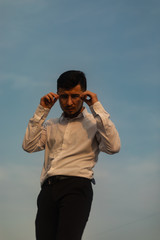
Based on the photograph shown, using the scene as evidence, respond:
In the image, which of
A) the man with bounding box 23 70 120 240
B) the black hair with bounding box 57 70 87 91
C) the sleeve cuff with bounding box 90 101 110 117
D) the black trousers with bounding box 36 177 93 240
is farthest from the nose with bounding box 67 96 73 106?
the black trousers with bounding box 36 177 93 240

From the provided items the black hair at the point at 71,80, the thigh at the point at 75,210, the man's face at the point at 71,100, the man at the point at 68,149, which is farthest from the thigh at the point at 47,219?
the black hair at the point at 71,80

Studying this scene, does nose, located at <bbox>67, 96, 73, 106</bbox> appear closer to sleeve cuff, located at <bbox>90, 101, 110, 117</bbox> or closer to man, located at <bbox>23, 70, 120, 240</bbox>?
man, located at <bbox>23, 70, 120, 240</bbox>

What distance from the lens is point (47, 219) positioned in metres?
4.16

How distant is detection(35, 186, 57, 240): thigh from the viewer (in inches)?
162

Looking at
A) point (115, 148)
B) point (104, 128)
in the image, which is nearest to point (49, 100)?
point (104, 128)

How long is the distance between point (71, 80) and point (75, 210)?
147 centimetres

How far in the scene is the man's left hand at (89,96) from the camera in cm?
432

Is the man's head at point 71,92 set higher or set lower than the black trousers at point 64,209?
higher

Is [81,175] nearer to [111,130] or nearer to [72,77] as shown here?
[111,130]

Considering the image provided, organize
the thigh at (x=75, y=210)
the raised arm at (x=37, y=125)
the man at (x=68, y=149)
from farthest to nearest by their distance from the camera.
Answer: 1. the raised arm at (x=37, y=125)
2. the man at (x=68, y=149)
3. the thigh at (x=75, y=210)

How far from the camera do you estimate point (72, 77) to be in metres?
4.48

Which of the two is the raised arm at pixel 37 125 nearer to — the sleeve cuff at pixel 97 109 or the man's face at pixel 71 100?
the man's face at pixel 71 100

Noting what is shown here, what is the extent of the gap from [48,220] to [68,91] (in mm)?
1442

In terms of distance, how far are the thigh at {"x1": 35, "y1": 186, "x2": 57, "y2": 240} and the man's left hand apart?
104 centimetres
